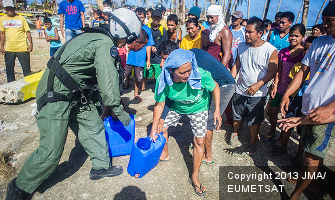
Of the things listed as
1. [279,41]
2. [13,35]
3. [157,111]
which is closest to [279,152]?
[157,111]

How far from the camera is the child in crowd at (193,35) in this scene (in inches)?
145

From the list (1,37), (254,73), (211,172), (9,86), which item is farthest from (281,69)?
(1,37)

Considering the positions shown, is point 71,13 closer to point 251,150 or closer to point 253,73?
point 253,73

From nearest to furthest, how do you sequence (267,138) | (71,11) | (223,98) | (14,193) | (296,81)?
(14,193) < (296,81) < (223,98) < (267,138) < (71,11)

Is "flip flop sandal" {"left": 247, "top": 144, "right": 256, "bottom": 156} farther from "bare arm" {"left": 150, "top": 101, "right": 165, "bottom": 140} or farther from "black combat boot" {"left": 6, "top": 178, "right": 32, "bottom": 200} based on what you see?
"black combat boot" {"left": 6, "top": 178, "right": 32, "bottom": 200}

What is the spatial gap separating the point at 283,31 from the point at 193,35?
6.74 ft

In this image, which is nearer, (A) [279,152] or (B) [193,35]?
(A) [279,152]

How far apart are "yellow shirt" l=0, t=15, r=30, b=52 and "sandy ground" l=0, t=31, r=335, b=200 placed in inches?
76.7

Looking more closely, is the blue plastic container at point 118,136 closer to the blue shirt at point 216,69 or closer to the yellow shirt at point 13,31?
the blue shirt at point 216,69

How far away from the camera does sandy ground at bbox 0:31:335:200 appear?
2.41 m

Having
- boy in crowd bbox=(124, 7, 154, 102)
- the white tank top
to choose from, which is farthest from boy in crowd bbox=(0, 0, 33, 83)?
the white tank top

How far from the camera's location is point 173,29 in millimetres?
5180

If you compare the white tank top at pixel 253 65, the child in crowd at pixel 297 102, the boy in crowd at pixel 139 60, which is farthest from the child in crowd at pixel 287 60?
the boy in crowd at pixel 139 60

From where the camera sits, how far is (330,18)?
178cm
